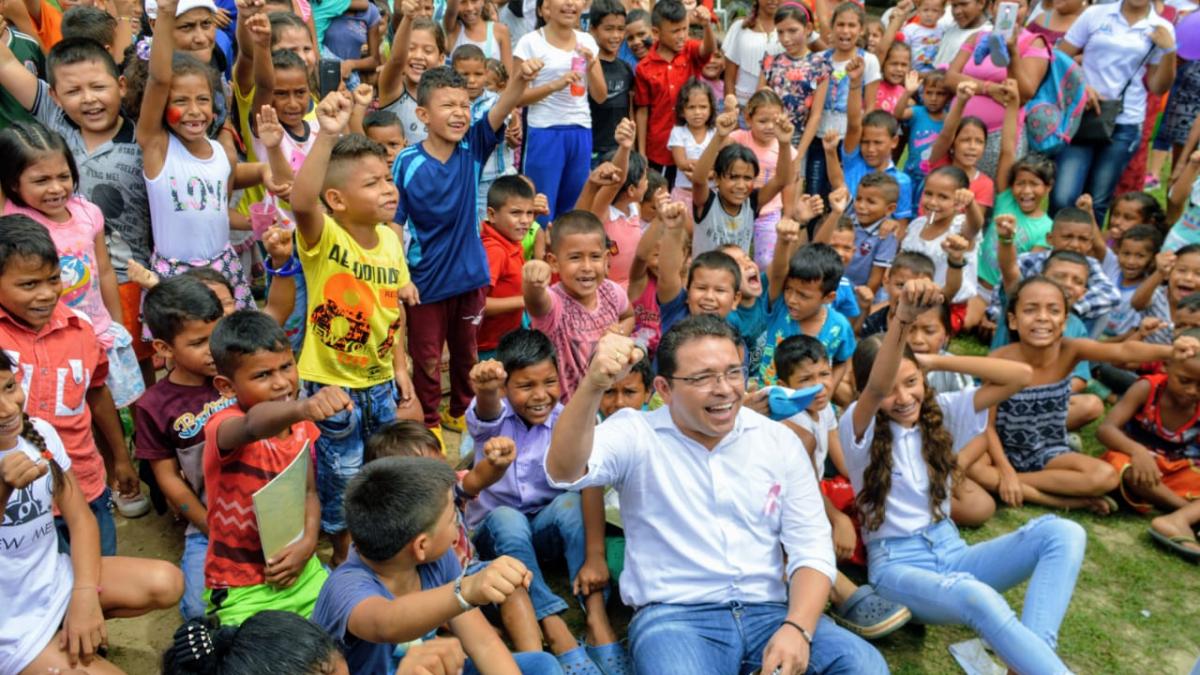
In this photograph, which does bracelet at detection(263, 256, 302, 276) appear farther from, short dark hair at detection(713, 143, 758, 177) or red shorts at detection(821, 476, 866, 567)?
short dark hair at detection(713, 143, 758, 177)

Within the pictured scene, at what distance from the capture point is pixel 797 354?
154 inches

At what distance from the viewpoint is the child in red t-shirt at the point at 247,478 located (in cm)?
301

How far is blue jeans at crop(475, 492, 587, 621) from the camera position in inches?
131

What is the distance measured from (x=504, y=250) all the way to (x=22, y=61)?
2.36 meters

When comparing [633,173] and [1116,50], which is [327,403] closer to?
[633,173]

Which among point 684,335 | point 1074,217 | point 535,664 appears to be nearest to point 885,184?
point 1074,217

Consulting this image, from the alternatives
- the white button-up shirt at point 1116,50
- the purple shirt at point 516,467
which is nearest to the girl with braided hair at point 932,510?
the purple shirt at point 516,467

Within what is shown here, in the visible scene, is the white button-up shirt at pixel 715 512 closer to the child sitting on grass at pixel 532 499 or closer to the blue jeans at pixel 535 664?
the blue jeans at pixel 535 664

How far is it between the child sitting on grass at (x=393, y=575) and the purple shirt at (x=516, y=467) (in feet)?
2.94

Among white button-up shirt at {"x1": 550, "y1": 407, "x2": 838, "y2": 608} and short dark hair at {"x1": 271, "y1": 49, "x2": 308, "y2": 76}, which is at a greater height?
short dark hair at {"x1": 271, "y1": 49, "x2": 308, "y2": 76}

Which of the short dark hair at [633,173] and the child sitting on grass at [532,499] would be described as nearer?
the child sitting on grass at [532,499]

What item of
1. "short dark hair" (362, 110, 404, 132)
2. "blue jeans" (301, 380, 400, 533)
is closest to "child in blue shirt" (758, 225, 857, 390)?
"blue jeans" (301, 380, 400, 533)

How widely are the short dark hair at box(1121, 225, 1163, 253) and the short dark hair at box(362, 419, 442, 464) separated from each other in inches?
168

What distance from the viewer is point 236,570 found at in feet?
10.1
